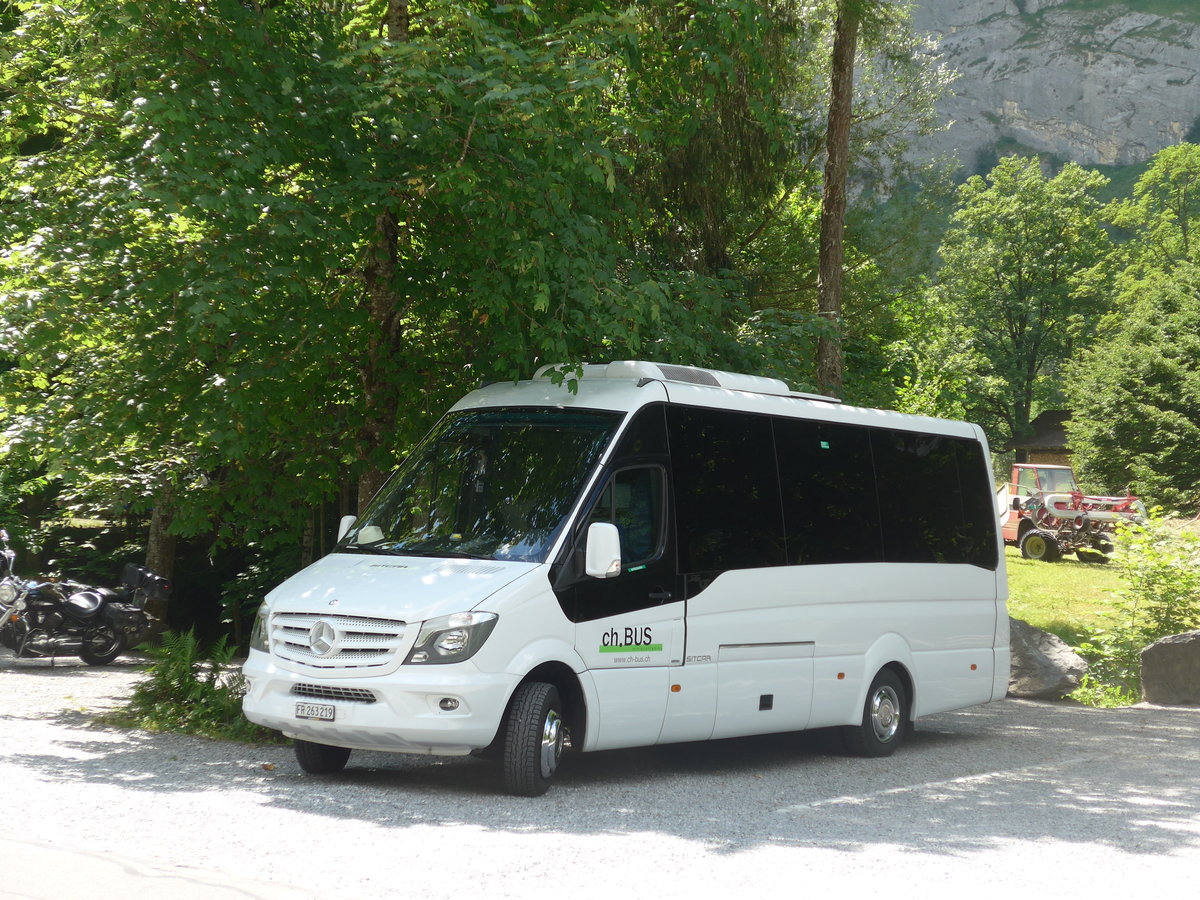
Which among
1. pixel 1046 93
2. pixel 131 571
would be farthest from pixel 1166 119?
pixel 131 571

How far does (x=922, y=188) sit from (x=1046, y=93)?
148085mm

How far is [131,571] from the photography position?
57.9 feet

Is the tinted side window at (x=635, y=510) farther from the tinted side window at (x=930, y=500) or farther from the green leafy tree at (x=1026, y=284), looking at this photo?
the green leafy tree at (x=1026, y=284)

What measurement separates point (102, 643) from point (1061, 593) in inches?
770

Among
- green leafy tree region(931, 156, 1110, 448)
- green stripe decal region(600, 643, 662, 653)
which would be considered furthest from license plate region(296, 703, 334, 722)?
green leafy tree region(931, 156, 1110, 448)

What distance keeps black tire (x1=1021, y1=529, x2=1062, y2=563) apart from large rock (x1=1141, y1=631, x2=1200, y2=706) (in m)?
19.6

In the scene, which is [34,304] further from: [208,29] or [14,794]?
[14,794]

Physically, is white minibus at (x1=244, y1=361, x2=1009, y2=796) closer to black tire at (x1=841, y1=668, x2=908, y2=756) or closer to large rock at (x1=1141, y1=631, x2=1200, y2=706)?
black tire at (x1=841, y1=668, x2=908, y2=756)

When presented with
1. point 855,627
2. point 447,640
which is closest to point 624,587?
point 447,640

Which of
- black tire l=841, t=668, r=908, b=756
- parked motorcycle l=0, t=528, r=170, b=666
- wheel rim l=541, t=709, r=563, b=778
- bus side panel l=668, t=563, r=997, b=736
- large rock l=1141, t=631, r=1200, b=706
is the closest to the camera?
wheel rim l=541, t=709, r=563, b=778

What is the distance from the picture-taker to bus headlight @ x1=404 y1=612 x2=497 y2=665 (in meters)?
8.20

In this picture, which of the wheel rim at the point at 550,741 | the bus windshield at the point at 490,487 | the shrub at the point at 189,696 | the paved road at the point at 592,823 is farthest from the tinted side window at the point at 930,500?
the shrub at the point at 189,696

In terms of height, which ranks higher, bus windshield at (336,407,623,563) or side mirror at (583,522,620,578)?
bus windshield at (336,407,623,563)

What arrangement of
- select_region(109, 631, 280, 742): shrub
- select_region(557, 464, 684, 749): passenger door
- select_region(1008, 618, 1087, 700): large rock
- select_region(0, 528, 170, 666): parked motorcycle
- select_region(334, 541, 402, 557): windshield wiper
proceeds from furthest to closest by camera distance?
select_region(1008, 618, 1087, 700): large rock, select_region(0, 528, 170, 666): parked motorcycle, select_region(109, 631, 280, 742): shrub, select_region(334, 541, 402, 557): windshield wiper, select_region(557, 464, 684, 749): passenger door
